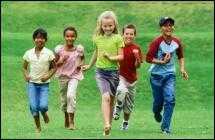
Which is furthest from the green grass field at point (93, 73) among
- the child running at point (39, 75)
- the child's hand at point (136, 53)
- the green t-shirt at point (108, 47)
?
the child's hand at point (136, 53)

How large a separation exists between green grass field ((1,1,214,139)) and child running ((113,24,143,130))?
18.2 inches

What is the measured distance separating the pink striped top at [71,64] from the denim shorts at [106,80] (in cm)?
153

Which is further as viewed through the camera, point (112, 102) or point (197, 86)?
point (197, 86)

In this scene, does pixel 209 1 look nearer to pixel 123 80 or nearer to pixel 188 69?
pixel 188 69

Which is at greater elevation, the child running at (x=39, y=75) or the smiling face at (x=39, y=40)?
the smiling face at (x=39, y=40)

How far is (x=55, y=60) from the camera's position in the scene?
13.2 metres

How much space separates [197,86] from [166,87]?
10581 mm

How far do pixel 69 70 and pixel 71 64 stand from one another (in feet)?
0.36

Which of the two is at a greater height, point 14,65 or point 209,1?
point 209,1

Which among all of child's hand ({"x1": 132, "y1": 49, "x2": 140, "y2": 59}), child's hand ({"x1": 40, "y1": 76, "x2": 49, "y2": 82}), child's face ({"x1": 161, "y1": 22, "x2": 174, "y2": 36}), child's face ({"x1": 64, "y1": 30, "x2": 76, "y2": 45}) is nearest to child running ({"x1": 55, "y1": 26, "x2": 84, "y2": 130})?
child's face ({"x1": 64, "y1": 30, "x2": 76, "y2": 45})

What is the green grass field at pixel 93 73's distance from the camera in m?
13.7

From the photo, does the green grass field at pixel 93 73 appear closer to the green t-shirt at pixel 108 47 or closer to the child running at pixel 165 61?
the child running at pixel 165 61

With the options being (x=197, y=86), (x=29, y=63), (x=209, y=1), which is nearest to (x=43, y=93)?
(x=29, y=63)

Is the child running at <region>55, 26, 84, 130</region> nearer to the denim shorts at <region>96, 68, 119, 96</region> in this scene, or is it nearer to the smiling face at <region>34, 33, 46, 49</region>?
the smiling face at <region>34, 33, 46, 49</region>
